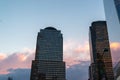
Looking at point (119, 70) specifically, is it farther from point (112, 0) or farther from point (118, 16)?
point (112, 0)

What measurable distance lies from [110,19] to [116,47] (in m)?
26.9

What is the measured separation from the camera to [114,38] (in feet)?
509

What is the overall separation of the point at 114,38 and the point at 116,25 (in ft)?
39.9

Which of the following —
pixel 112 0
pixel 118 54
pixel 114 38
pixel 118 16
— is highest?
pixel 112 0

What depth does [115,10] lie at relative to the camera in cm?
14138

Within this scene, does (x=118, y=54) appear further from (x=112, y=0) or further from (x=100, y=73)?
(x=100, y=73)

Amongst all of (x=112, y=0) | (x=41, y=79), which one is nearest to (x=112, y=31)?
(x=112, y=0)

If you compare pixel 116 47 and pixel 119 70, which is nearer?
pixel 119 70

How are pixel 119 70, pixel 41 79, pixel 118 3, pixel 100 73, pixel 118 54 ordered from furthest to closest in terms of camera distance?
pixel 41 79
pixel 118 54
pixel 118 3
pixel 119 70
pixel 100 73

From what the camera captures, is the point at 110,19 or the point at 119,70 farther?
the point at 110,19

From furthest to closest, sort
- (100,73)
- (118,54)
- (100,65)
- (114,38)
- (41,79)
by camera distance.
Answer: (41,79), (114,38), (118,54), (100,65), (100,73)

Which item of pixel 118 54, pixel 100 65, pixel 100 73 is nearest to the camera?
pixel 100 73

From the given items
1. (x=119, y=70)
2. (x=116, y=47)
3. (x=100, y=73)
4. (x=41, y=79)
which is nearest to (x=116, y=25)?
(x=116, y=47)

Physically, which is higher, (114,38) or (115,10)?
(115,10)
